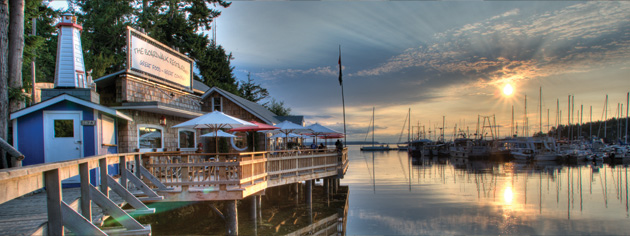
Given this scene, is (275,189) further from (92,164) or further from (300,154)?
(92,164)

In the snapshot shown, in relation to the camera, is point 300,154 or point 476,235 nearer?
point 476,235

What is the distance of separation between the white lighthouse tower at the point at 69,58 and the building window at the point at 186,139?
17.3 feet

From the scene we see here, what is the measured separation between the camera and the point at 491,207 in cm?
2231

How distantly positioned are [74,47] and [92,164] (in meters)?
9.10

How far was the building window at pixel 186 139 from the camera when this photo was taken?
60.1 feet

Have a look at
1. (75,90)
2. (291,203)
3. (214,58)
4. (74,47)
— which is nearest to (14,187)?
(75,90)

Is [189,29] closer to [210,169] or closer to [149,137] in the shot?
[149,137]

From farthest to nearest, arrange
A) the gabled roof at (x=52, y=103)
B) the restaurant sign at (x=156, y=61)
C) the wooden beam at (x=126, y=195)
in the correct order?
the restaurant sign at (x=156, y=61)
the gabled roof at (x=52, y=103)
the wooden beam at (x=126, y=195)

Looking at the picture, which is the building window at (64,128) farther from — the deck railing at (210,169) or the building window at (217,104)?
the building window at (217,104)

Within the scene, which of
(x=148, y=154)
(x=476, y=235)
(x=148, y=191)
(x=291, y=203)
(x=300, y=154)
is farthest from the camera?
(x=291, y=203)

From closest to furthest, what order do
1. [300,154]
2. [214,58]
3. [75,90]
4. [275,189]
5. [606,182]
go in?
1. [75,90]
2. [300,154]
3. [275,189]
4. [606,182]
5. [214,58]

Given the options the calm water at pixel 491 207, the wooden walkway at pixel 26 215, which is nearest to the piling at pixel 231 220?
the wooden walkway at pixel 26 215

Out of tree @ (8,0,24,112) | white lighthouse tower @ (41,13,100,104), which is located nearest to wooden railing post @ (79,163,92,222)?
white lighthouse tower @ (41,13,100,104)

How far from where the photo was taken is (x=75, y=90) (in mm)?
12578
